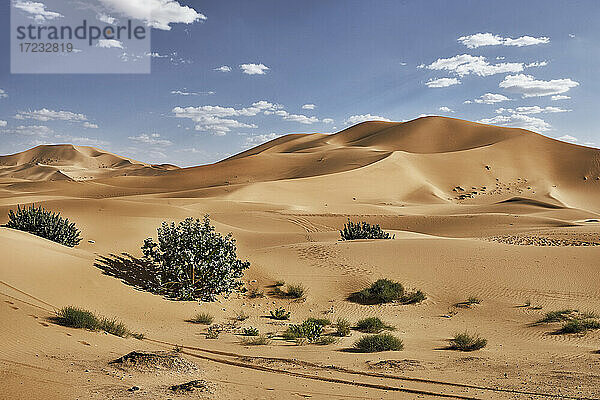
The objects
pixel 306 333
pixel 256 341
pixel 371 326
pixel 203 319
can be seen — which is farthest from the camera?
pixel 203 319

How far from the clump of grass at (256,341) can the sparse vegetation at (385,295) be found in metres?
3.69

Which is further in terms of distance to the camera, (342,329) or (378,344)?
(342,329)

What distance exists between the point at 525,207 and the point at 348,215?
43.7 feet

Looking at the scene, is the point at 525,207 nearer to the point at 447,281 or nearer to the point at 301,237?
the point at 301,237

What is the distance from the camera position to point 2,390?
4.34 metres

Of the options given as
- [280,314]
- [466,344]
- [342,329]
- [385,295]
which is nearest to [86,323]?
[280,314]

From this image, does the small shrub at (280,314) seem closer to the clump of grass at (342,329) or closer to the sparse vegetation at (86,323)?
the clump of grass at (342,329)

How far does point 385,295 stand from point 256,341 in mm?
4301

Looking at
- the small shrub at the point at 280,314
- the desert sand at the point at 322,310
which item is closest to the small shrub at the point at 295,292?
the desert sand at the point at 322,310

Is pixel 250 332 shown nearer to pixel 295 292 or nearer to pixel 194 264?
pixel 194 264

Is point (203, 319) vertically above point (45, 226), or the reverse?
point (45, 226)

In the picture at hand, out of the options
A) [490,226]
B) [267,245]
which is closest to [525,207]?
[490,226]

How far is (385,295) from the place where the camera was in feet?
35.7

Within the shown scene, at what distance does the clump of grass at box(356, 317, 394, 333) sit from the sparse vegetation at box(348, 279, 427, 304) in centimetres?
192
